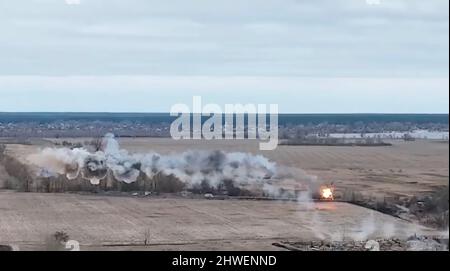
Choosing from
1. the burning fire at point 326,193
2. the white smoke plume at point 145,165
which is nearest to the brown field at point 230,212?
the burning fire at point 326,193

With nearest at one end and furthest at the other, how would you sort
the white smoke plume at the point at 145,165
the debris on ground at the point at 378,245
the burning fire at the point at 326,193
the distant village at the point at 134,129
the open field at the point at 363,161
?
the debris on ground at the point at 378,245
the open field at the point at 363,161
the distant village at the point at 134,129
the burning fire at the point at 326,193
the white smoke plume at the point at 145,165

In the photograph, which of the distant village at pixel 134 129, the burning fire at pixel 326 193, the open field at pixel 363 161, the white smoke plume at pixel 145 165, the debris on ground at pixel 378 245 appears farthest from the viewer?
the white smoke plume at pixel 145 165

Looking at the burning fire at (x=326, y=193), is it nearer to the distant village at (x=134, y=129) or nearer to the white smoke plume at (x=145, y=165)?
the distant village at (x=134, y=129)

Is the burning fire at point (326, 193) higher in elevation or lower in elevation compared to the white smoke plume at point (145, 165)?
lower

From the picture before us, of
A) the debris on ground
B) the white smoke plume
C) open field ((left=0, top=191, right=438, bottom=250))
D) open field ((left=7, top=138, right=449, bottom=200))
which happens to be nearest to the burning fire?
open field ((left=7, top=138, right=449, bottom=200))

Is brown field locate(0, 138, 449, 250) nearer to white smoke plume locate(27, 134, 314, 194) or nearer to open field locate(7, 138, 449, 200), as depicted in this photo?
open field locate(7, 138, 449, 200)
